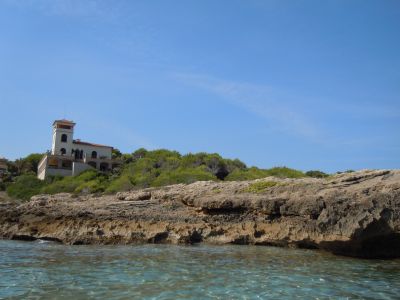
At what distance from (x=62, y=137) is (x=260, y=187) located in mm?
47553

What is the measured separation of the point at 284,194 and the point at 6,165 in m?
62.9

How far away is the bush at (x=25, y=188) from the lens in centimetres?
4719

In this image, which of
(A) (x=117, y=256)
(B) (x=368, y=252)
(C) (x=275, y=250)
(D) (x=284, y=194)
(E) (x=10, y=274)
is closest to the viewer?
(E) (x=10, y=274)

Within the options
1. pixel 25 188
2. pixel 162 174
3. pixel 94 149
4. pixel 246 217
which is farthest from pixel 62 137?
pixel 246 217

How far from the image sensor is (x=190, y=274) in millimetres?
10406

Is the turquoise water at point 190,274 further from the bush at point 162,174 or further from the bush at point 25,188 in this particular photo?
the bush at point 25,188

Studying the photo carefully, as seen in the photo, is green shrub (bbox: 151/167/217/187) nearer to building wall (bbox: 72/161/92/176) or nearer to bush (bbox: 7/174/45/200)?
bush (bbox: 7/174/45/200)

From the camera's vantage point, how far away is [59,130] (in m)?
61.5

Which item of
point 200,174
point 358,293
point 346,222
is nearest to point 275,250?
point 346,222

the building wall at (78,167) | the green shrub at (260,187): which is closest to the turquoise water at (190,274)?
the green shrub at (260,187)

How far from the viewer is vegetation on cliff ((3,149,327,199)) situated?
42750 mm

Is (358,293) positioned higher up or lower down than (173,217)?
lower down

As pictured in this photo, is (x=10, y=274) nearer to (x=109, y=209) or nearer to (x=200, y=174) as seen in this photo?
(x=109, y=209)

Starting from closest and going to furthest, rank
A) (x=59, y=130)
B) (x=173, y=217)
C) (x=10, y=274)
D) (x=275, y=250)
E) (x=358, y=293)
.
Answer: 1. (x=358, y=293)
2. (x=10, y=274)
3. (x=275, y=250)
4. (x=173, y=217)
5. (x=59, y=130)
